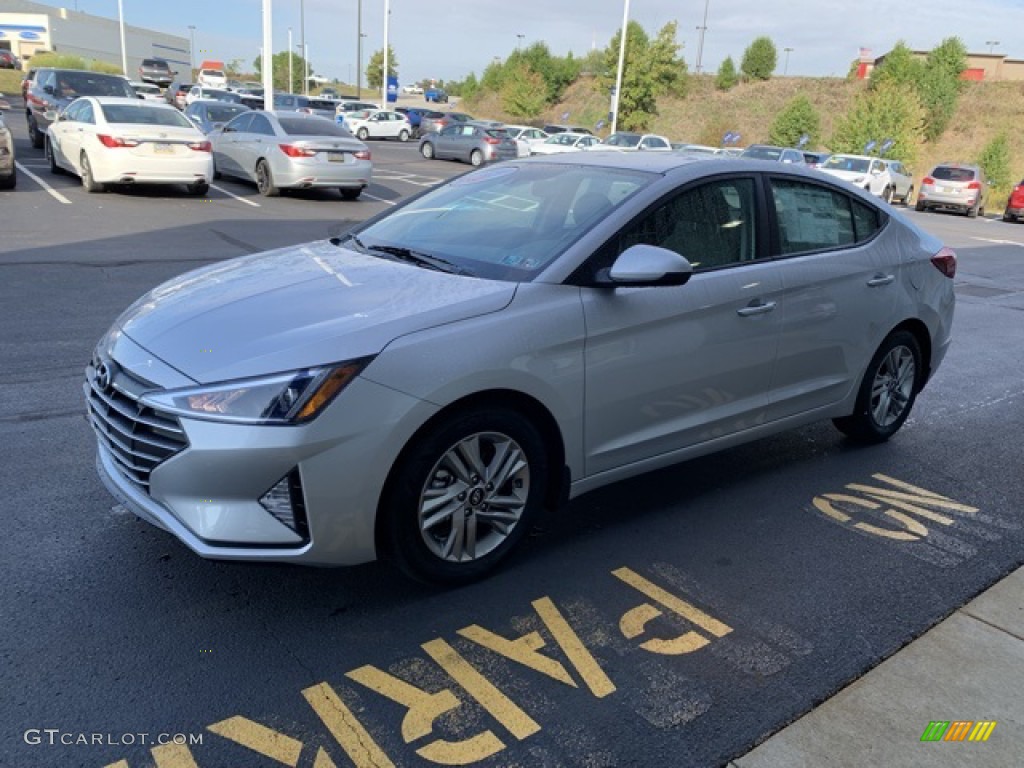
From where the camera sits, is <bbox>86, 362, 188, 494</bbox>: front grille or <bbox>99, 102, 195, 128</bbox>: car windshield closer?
<bbox>86, 362, 188, 494</bbox>: front grille

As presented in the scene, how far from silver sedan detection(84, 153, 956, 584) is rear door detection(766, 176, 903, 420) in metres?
0.02

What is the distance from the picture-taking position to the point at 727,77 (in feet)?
225

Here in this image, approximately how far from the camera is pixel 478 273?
3.70m

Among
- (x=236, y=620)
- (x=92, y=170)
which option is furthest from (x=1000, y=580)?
(x=92, y=170)

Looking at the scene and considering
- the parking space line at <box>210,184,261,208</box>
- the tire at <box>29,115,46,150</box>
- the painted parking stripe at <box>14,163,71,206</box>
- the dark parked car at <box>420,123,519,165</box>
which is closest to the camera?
the painted parking stripe at <box>14,163,71,206</box>

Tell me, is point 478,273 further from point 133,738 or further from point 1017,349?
point 1017,349

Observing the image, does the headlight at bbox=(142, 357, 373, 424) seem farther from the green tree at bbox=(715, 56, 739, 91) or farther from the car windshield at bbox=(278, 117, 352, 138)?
the green tree at bbox=(715, 56, 739, 91)

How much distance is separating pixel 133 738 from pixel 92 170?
45.1 ft

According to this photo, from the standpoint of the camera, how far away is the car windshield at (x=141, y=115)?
14219 millimetres

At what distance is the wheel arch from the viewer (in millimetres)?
→ 3162

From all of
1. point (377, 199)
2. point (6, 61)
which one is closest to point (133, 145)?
point (377, 199)

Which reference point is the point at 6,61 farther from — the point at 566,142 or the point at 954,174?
the point at 954,174

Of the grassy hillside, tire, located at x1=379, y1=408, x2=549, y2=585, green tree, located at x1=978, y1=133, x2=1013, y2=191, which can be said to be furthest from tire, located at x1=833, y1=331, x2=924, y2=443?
the grassy hillside

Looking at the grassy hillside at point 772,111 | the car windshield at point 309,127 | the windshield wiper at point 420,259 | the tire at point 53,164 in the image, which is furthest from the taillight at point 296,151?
the grassy hillside at point 772,111
